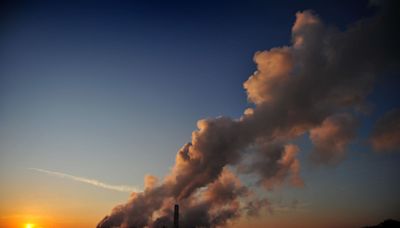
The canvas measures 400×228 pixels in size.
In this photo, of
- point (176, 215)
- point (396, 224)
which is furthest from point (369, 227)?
point (176, 215)

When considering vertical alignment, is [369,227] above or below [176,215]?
below

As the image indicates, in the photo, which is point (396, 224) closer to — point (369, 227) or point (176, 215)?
point (369, 227)

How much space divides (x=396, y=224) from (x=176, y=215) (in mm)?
123449

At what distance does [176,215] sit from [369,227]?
123 metres

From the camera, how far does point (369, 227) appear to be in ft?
481

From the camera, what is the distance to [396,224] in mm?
137875

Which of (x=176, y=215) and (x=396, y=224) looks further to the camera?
(x=396, y=224)

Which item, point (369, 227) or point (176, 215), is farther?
point (369, 227)

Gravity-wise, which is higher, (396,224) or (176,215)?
(176,215)

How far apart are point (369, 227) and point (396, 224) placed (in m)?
13.0

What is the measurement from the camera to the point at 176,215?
78.1 meters
